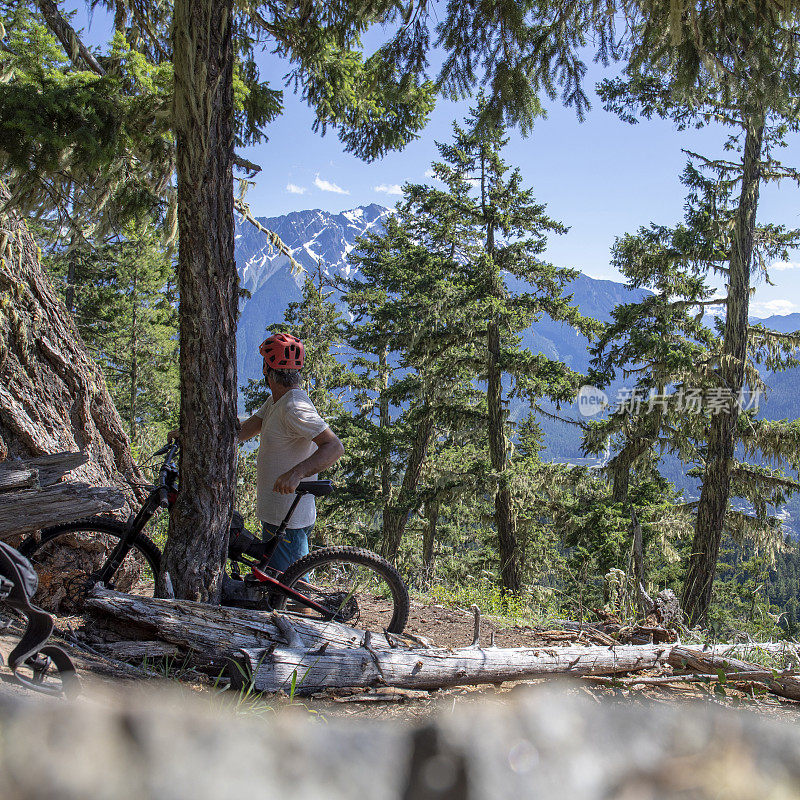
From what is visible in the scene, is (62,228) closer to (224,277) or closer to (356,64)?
(224,277)

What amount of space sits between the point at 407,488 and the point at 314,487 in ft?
52.0

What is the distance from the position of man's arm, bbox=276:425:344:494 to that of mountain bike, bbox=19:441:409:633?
124 millimetres

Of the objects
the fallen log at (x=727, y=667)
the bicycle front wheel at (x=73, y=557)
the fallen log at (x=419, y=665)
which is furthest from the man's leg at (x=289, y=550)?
the fallen log at (x=727, y=667)

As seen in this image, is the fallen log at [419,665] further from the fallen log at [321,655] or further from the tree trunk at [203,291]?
the tree trunk at [203,291]

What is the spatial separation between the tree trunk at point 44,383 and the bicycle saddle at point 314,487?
4.45 feet

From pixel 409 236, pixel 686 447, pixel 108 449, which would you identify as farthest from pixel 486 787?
pixel 409 236

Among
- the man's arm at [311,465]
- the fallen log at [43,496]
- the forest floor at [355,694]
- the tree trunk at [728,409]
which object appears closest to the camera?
the forest floor at [355,694]

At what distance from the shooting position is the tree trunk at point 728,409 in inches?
480

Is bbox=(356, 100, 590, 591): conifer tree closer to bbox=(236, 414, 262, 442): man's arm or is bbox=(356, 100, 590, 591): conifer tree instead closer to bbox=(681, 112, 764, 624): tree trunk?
bbox=(681, 112, 764, 624): tree trunk

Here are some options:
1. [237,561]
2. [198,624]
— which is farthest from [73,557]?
[198,624]

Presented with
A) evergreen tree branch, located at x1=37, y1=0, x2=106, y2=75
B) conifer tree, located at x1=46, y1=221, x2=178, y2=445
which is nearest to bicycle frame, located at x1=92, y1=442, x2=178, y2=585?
evergreen tree branch, located at x1=37, y1=0, x2=106, y2=75

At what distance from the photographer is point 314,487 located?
4.13m

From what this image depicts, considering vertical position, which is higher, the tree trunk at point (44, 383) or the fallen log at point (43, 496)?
the tree trunk at point (44, 383)

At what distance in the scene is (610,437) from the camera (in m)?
15.0
